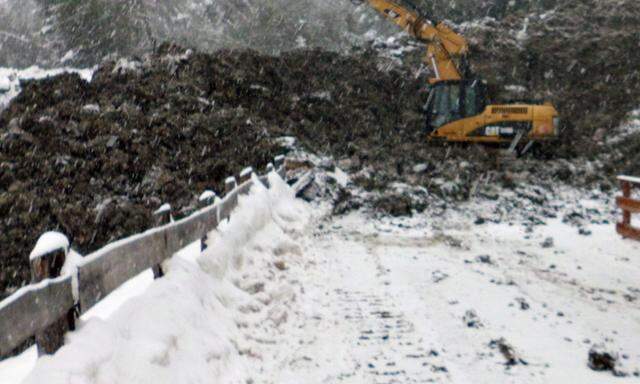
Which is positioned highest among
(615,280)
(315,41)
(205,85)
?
(315,41)

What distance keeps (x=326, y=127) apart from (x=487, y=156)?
6.30 metres

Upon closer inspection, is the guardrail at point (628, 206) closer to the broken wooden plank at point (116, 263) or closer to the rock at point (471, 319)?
the rock at point (471, 319)

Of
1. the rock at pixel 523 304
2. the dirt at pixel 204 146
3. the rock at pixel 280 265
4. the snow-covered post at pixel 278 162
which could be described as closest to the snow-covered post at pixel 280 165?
the snow-covered post at pixel 278 162

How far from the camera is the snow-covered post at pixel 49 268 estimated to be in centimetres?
288

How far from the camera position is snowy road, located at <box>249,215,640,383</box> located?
15.0 ft

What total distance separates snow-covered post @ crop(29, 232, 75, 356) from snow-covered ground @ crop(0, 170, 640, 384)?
0.34 feet

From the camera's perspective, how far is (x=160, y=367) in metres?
3.70

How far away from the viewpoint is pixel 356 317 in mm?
5887

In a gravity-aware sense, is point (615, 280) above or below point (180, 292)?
below

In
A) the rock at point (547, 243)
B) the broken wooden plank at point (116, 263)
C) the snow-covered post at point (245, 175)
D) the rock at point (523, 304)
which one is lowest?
the rock at point (547, 243)

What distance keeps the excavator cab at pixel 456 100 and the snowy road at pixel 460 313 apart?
9628mm

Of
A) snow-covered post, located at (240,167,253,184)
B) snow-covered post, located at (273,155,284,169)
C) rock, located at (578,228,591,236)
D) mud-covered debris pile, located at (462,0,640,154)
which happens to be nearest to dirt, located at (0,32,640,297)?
snow-covered post, located at (273,155,284,169)

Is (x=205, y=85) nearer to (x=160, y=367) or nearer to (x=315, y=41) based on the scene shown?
(x=160, y=367)

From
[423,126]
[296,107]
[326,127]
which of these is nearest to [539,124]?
[423,126]
